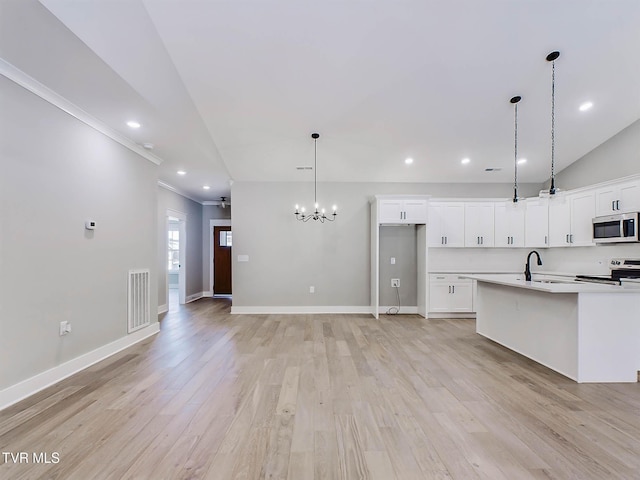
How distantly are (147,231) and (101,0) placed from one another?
2.92m

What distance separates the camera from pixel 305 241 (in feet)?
19.8

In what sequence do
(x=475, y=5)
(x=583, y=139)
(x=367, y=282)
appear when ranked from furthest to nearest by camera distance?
1. (x=367, y=282)
2. (x=583, y=139)
3. (x=475, y=5)

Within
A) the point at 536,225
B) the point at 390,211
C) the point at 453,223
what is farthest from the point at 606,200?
the point at 390,211

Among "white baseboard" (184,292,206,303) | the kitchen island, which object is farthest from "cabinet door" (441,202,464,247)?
"white baseboard" (184,292,206,303)

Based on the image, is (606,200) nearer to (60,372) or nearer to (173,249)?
(60,372)

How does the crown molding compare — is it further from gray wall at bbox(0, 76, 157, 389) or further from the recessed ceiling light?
the recessed ceiling light

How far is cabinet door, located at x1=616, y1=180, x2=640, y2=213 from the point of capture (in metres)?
4.13

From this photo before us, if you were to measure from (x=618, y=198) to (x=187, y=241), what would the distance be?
327 inches

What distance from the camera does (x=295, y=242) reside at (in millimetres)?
6023

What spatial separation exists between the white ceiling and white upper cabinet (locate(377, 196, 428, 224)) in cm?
81

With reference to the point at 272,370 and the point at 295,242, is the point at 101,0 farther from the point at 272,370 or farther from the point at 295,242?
the point at 295,242

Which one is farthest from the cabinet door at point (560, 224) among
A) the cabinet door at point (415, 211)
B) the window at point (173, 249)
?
the window at point (173, 249)

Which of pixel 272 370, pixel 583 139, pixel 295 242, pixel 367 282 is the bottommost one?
pixel 272 370

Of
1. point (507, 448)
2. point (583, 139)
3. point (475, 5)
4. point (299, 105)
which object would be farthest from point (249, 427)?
point (583, 139)
